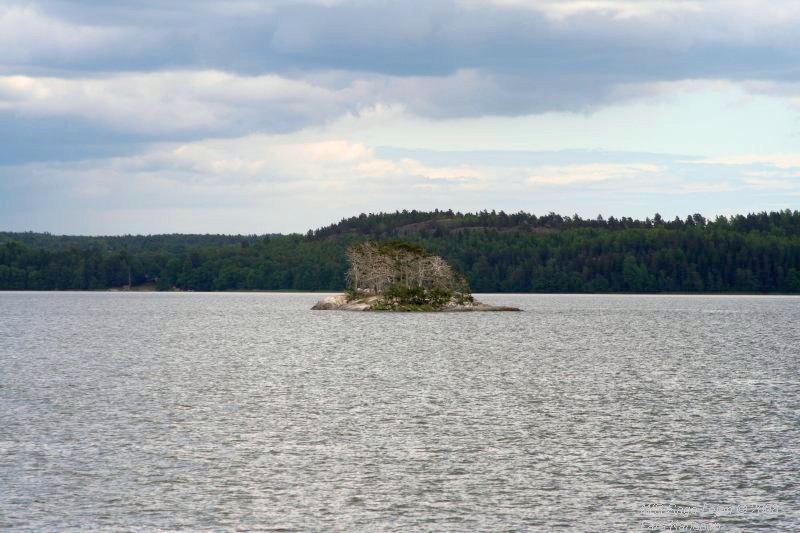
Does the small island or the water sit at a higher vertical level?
the small island

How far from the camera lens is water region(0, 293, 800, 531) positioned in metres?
32.7

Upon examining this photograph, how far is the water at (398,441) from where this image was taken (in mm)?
32688

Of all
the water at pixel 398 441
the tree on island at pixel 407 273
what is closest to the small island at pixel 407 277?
the tree on island at pixel 407 273

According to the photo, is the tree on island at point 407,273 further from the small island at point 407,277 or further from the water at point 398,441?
the water at point 398,441

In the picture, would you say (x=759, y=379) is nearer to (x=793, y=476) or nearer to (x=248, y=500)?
(x=793, y=476)

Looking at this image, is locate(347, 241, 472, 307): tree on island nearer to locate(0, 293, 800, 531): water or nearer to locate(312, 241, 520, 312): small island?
locate(312, 241, 520, 312): small island

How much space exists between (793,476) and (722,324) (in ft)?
457

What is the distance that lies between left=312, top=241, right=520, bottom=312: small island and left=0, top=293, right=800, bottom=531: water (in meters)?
82.0

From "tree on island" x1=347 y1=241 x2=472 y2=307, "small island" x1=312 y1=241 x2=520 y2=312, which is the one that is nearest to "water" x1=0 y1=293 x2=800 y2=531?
"tree on island" x1=347 y1=241 x2=472 y2=307

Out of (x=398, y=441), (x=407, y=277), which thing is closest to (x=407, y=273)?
(x=407, y=277)

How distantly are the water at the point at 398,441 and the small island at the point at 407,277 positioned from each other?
8196cm

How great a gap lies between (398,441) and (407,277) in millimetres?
142528

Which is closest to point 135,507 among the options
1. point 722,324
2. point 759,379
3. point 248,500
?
point 248,500

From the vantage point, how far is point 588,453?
4309 centimetres
